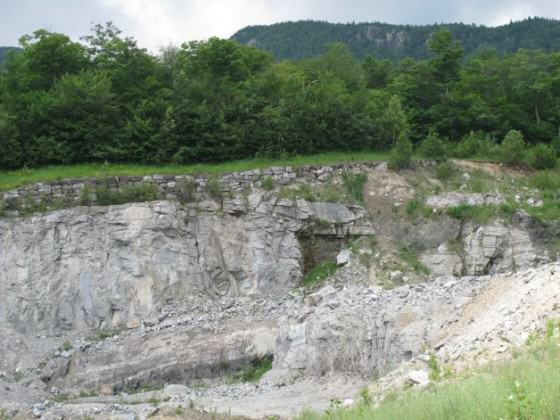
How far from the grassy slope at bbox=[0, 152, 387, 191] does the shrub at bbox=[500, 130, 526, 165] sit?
5519 millimetres

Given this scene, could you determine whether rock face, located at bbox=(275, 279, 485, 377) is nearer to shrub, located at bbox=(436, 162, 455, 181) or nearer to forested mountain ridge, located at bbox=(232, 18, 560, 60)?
shrub, located at bbox=(436, 162, 455, 181)

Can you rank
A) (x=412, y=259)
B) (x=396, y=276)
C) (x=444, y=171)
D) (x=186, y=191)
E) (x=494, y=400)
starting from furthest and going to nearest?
1. (x=444, y=171)
2. (x=186, y=191)
3. (x=412, y=259)
4. (x=396, y=276)
5. (x=494, y=400)

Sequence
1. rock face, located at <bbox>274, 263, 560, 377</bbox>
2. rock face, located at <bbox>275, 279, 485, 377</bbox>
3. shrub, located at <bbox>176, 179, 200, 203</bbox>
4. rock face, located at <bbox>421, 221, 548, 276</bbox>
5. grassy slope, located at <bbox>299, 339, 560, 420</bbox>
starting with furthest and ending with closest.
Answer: shrub, located at <bbox>176, 179, 200, 203</bbox> → rock face, located at <bbox>421, 221, 548, 276</bbox> → rock face, located at <bbox>275, 279, 485, 377</bbox> → rock face, located at <bbox>274, 263, 560, 377</bbox> → grassy slope, located at <bbox>299, 339, 560, 420</bbox>

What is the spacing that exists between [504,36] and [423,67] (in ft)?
242

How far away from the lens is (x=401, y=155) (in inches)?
1294

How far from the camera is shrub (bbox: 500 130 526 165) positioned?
33781 millimetres

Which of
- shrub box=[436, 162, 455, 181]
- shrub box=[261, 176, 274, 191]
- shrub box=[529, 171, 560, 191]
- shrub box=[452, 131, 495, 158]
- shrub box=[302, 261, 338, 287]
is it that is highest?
shrub box=[452, 131, 495, 158]

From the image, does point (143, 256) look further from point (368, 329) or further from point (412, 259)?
point (412, 259)

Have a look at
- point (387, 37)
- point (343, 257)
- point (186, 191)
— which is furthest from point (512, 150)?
point (387, 37)

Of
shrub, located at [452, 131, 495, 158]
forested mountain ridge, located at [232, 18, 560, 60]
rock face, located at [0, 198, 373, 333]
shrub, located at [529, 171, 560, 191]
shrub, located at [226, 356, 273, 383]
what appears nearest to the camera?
shrub, located at [226, 356, 273, 383]

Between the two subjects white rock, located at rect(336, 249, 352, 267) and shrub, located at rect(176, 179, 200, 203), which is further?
shrub, located at rect(176, 179, 200, 203)

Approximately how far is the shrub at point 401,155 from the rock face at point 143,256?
152 inches

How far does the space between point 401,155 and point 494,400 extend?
80.8 ft

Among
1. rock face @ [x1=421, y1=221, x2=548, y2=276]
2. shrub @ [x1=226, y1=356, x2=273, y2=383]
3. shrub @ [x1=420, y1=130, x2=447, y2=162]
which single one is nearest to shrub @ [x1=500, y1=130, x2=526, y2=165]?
shrub @ [x1=420, y1=130, x2=447, y2=162]
